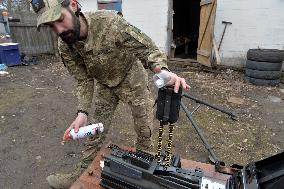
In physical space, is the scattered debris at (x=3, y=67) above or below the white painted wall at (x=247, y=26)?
below

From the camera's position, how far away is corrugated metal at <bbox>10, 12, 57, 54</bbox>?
11195 millimetres

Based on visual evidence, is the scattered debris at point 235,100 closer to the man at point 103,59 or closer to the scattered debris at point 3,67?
the man at point 103,59

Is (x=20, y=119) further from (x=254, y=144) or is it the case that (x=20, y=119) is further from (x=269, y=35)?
(x=269, y=35)

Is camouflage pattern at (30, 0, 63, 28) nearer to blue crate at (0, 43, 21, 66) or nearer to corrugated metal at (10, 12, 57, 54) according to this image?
blue crate at (0, 43, 21, 66)

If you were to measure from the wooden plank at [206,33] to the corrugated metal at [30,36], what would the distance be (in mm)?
5949

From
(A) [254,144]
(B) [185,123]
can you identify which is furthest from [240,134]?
(B) [185,123]

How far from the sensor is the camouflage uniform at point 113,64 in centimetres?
261

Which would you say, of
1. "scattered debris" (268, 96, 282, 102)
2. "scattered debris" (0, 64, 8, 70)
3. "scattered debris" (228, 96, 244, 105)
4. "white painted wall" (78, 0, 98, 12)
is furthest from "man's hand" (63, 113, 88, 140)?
"white painted wall" (78, 0, 98, 12)

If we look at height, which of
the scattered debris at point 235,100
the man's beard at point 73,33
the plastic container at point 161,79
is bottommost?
the scattered debris at point 235,100

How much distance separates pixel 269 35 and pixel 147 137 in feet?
21.5

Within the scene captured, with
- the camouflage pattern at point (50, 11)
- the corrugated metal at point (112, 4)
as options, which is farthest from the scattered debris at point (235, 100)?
the corrugated metal at point (112, 4)

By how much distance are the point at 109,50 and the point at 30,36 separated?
995 centimetres

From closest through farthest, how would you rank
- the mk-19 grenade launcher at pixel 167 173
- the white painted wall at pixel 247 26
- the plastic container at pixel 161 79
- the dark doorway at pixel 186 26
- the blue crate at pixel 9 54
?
the mk-19 grenade launcher at pixel 167 173
the plastic container at pixel 161 79
the white painted wall at pixel 247 26
the blue crate at pixel 9 54
the dark doorway at pixel 186 26

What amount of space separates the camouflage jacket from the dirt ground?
190cm
